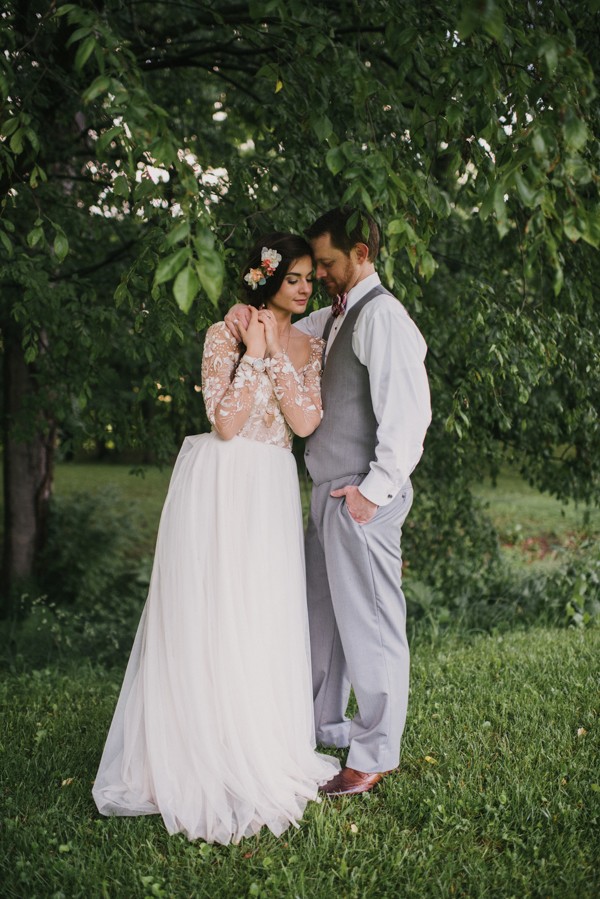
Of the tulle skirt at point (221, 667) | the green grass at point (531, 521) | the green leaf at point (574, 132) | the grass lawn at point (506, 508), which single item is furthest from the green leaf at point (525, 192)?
the green grass at point (531, 521)

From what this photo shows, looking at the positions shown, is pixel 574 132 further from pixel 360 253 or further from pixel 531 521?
pixel 531 521

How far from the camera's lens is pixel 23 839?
9.04 ft

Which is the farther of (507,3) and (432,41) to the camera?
(432,41)

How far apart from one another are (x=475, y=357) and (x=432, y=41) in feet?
5.25

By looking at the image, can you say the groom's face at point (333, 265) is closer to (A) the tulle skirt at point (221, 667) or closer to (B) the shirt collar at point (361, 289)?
(B) the shirt collar at point (361, 289)

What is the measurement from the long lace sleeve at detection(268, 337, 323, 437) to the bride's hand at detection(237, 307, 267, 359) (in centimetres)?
7

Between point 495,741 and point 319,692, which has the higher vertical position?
point 319,692

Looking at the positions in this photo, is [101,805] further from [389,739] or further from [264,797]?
[389,739]

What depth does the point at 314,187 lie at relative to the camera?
4.43 meters

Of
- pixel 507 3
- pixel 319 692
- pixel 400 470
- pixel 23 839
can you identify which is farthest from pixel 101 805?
pixel 507 3

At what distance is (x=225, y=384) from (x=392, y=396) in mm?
661

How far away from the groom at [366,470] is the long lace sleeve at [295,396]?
0.33ft

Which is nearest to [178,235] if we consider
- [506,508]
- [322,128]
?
[322,128]

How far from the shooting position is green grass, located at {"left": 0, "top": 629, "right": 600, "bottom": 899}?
2.54 meters
